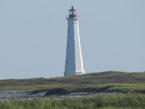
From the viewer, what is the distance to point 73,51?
75.8 meters

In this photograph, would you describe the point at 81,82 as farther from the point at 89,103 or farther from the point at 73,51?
the point at 89,103

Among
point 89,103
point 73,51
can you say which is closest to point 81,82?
point 73,51

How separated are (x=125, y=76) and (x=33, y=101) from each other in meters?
33.6

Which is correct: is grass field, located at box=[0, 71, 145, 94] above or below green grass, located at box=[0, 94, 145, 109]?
above

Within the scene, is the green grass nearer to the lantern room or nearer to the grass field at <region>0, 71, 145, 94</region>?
the grass field at <region>0, 71, 145, 94</region>

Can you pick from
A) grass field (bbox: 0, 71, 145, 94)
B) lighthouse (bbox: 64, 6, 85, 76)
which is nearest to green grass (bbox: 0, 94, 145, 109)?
grass field (bbox: 0, 71, 145, 94)

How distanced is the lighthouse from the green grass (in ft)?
148

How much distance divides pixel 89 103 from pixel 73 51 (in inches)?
1812

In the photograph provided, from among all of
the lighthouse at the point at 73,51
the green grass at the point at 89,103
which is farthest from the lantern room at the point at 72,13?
the green grass at the point at 89,103

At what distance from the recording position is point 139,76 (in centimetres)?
6006

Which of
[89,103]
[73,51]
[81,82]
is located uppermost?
[73,51]

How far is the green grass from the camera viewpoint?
2922 cm

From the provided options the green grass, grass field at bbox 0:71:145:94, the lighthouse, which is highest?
the lighthouse

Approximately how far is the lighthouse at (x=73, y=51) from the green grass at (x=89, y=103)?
4506cm
